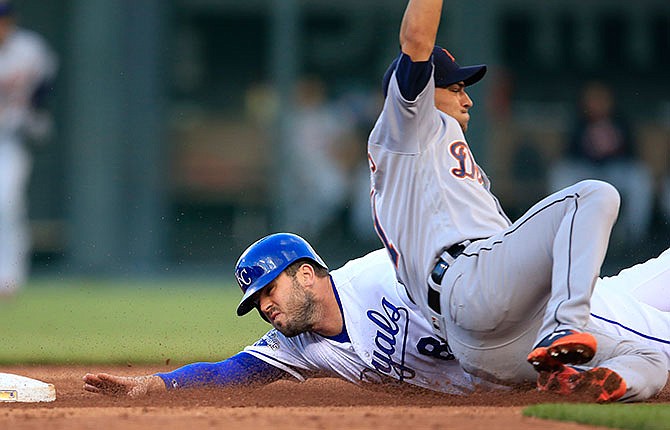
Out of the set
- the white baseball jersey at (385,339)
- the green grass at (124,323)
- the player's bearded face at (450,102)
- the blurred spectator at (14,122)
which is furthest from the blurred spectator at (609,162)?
the player's bearded face at (450,102)

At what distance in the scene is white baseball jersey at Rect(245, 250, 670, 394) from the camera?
178 inches

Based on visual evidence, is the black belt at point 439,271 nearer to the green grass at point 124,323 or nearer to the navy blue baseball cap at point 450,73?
the navy blue baseball cap at point 450,73

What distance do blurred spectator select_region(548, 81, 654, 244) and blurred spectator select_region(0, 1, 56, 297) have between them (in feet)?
18.7

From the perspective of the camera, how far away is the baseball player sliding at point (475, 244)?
3.84 metres

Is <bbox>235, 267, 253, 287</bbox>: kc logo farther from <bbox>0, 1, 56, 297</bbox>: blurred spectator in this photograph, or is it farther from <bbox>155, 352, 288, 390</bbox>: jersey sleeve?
<bbox>0, 1, 56, 297</bbox>: blurred spectator

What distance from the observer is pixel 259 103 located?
1342cm

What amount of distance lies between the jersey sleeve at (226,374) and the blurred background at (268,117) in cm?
827

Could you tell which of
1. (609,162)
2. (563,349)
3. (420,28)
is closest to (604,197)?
(563,349)

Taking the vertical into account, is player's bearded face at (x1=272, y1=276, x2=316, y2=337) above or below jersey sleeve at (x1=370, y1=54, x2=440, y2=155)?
below

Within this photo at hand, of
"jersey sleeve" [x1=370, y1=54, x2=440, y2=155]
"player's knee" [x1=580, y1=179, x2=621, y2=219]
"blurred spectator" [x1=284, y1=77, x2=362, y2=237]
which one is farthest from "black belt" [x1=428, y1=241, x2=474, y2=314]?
"blurred spectator" [x1=284, y1=77, x2=362, y2=237]

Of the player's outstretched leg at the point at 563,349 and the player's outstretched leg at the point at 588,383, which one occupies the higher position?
the player's outstretched leg at the point at 563,349

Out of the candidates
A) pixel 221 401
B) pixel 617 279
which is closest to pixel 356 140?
pixel 617 279

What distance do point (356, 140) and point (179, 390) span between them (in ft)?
29.2

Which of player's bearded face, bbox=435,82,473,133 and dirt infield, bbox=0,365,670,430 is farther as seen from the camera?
player's bearded face, bbox=435,82,473,133
